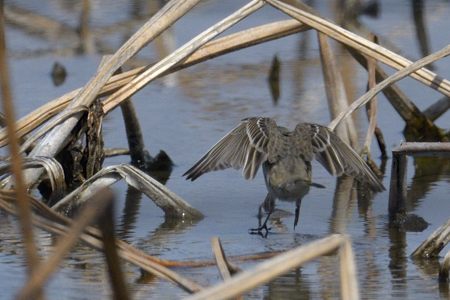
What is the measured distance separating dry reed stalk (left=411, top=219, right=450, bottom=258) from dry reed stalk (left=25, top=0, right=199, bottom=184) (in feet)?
6.69

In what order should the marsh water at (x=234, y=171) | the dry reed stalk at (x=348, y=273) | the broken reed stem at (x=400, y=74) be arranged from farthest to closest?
the broken reed stem at (x=400, y=74) < the marsh water at (x=234, y=171) < the dry reed stalk at (x=348, y=273)

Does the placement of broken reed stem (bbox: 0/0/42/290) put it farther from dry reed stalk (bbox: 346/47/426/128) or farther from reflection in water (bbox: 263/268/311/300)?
dry reed stalk (bbox: 346/47/426/128)

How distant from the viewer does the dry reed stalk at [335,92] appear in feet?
23.0

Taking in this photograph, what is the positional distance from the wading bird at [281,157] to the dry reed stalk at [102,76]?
0.71 meters

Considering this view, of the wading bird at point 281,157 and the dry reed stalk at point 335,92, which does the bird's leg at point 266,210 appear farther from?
the dry reed stalk at point 335,92

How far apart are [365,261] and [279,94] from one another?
3.53m

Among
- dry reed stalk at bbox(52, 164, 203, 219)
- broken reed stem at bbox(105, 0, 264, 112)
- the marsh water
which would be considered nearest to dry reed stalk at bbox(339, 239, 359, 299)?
the marsh water

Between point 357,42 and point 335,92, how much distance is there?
2.49 ft

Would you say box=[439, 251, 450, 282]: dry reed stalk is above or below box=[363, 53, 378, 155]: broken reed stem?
below

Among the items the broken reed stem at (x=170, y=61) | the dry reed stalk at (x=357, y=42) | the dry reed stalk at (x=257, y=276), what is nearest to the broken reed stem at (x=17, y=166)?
the dry reed stalk at (x=257, y=276)

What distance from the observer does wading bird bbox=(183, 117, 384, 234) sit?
18.9 ft

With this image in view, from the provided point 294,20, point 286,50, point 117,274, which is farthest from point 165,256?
point 286,50

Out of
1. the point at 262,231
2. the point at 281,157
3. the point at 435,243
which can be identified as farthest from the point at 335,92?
the point at 435,243

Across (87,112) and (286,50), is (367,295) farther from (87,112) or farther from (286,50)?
(286,50)
